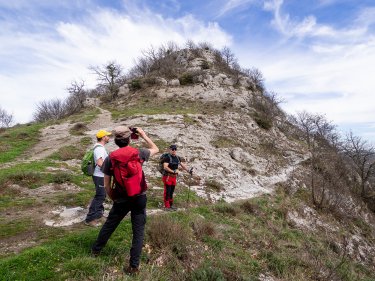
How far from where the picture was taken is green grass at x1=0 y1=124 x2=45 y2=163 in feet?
60.3

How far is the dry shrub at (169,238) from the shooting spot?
6.98 metres

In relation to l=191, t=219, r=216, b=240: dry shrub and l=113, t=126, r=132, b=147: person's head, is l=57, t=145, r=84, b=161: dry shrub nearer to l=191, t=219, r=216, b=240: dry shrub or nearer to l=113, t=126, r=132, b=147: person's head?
l=191, t=219, r=216, b=240: dry shrub

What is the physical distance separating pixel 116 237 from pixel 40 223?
92.0 inches

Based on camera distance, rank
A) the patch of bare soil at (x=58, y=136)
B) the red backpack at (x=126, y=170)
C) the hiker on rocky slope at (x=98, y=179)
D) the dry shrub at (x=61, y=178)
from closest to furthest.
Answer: the red backpack at (x=126, y=170) < the hiker on rocky slope at (x=98, y=179) < the dry shrub at (x=61, y=178) < the patch of bare soil at (x=58, y=136)

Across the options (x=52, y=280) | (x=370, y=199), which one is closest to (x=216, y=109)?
(x=370, y=199)

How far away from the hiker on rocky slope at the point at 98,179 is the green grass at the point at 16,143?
38.4 ft

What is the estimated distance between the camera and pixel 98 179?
768 cm

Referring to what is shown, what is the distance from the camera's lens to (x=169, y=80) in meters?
46.4

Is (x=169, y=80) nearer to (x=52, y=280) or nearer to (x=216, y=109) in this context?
(x=216, y=109)

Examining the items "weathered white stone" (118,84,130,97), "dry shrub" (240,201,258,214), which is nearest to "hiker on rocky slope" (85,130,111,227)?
"dry shrub" (240,201,258,214)

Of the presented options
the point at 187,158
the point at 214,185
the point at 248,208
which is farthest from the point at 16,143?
the point at 248,208

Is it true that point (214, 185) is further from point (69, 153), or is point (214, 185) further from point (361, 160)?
point (361, 160)

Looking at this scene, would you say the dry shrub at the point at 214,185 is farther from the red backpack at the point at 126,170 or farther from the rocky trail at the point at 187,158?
the red backpack at the point at 126,170

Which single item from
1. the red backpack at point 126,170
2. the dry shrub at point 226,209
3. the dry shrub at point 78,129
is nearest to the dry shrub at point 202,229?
the dry shrub at point 226,209
